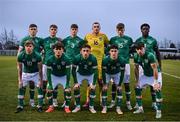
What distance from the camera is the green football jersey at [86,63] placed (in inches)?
486

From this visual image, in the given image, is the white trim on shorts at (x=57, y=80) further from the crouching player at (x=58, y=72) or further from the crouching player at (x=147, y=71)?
the crouching player at (x=147, y=71)

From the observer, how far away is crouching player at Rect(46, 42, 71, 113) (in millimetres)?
12211

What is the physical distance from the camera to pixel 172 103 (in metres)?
14.5

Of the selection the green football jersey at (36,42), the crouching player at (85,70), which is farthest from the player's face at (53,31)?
the crouching player at (85,70)

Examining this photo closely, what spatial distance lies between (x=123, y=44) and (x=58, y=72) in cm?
240

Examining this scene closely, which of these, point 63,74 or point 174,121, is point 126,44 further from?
point 174,121

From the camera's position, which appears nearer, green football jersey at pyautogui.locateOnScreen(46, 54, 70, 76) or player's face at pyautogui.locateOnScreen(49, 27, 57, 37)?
green football jersey at pyautogui.locateOnScreen(46, 54, 70, 76)

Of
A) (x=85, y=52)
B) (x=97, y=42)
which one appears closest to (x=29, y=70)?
(x=85, y=52)

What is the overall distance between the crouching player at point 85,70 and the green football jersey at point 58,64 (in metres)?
0.29

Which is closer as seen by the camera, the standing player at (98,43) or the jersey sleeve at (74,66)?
the jersey sleeve at (74,66)

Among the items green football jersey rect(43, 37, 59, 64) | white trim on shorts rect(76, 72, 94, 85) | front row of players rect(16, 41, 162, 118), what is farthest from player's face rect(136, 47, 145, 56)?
green football jersey rect(43, 37, 59, 64)

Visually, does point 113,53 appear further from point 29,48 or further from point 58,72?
point 29,48

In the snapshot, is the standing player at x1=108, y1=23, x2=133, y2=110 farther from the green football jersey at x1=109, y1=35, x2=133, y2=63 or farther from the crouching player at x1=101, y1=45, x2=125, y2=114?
the crouching player at x1=101, y1=45, x2=125, y2=114

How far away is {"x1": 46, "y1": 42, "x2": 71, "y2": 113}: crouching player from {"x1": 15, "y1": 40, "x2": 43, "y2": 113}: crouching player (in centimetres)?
32
